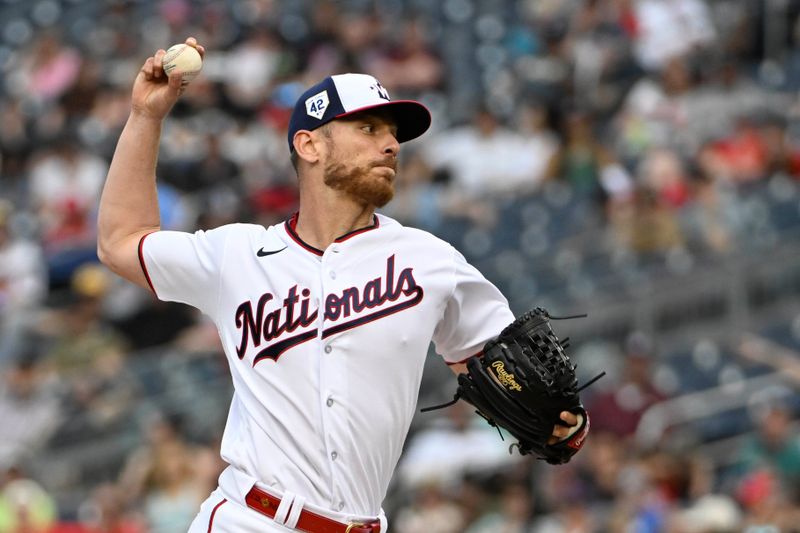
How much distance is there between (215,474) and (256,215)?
2820mm

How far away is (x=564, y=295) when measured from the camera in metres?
9.39

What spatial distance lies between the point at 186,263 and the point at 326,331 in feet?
1.40

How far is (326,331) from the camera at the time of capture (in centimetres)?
365

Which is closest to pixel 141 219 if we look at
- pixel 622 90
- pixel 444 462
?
pixel 444 462

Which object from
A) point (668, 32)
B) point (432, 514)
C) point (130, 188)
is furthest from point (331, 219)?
point (668, 32)

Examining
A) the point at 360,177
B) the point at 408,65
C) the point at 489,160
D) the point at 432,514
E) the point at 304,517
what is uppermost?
the point at 360,177

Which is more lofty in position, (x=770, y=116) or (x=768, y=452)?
(x=770, y=116)

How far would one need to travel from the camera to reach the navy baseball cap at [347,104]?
3762 millimetres

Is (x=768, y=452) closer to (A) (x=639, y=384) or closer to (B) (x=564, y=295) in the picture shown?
(A) (x=639, y=384)

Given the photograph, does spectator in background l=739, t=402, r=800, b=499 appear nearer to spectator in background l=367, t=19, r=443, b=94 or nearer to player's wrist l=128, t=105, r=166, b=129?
player's wrist l=128, t=105, r=166, b=129

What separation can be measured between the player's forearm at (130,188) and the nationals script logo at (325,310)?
41 cm

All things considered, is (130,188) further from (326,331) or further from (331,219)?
(326,331)

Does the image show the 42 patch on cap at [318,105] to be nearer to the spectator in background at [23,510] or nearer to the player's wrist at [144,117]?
the player's wrist at [144,117]

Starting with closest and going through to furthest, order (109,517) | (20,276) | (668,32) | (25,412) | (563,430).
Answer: (563,430)
(109,517)
(25,412)
(20,276)
(668,32)
